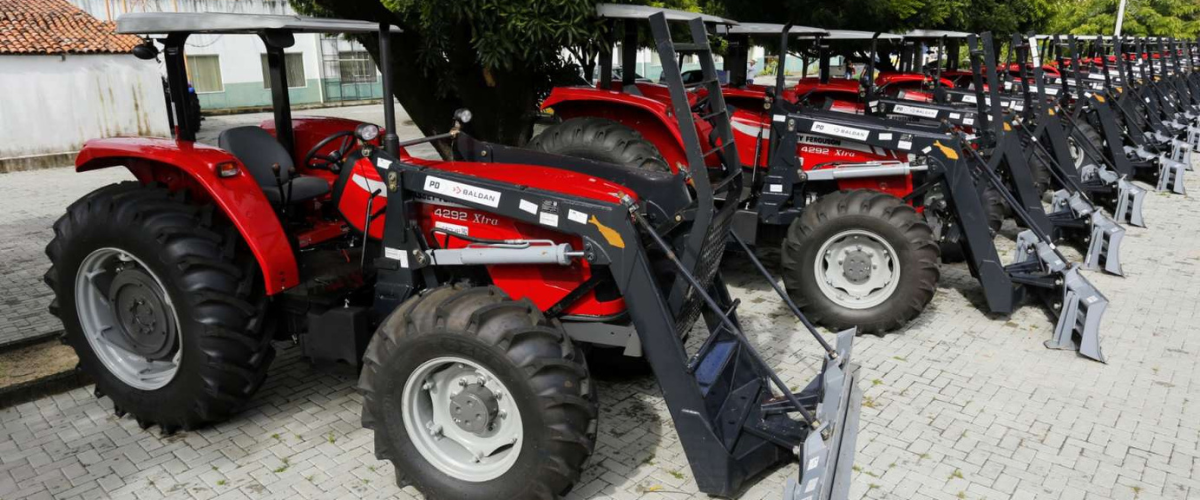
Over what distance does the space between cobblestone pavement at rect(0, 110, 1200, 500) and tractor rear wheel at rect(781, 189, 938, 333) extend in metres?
0.25

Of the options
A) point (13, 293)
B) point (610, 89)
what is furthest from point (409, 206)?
point (13, 293)

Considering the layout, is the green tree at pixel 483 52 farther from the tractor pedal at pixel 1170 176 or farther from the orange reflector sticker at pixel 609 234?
the tractor pedal at pixel 1170 176

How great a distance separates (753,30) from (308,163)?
13.2ft

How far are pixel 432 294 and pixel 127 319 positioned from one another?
6.33ft

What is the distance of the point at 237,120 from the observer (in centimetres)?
2231

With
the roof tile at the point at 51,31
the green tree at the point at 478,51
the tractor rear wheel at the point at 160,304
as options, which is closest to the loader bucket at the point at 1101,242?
the green tree at the point at 478,51

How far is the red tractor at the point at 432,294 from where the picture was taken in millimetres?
3375

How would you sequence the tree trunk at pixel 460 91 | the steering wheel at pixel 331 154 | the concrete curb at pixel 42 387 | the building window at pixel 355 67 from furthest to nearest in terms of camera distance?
the building window at pixel 355 67 → the tree trunk at pixel 460 91 → the steering wheel at pixel 331 154 → the concrete curb at pixel 42 387

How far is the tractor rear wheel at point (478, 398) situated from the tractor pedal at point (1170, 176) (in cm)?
1078

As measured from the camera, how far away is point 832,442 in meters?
3.36

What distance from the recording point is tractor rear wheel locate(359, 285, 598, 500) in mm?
3254

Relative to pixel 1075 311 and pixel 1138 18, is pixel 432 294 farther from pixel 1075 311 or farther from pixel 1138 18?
pixel 1138 18

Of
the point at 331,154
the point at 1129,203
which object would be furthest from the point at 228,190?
the point at 1129,203

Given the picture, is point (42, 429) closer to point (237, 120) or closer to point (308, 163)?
point (308, 163)
